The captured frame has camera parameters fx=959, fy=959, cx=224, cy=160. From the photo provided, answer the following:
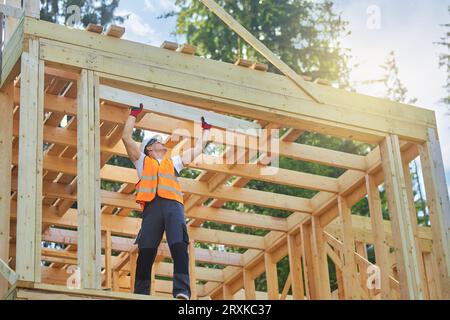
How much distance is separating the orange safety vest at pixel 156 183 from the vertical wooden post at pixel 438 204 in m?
3.29

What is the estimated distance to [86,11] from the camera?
25797 mm

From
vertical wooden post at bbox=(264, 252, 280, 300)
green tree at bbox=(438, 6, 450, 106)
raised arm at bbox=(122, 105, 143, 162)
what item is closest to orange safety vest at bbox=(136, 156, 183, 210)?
raised arm at bbox=(122, 105, 143, 162)

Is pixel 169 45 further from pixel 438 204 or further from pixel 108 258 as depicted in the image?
pixel 108 258

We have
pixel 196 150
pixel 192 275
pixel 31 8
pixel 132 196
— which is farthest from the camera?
pixel 192 275

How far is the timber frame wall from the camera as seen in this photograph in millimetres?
9344

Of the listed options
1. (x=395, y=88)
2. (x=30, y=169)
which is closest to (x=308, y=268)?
(x=30, y=169)

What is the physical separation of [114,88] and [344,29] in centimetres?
1735

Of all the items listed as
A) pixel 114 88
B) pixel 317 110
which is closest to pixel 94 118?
pixel 114 88

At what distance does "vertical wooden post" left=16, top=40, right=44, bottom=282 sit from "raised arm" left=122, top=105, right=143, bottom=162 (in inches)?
39.0

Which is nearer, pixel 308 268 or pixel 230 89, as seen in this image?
pixel 230 89

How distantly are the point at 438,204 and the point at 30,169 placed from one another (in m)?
5.05

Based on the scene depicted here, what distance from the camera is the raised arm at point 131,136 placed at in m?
10.0

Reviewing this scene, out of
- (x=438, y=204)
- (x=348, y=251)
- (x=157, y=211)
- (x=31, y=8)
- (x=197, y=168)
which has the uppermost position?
(x=31, y=8)
